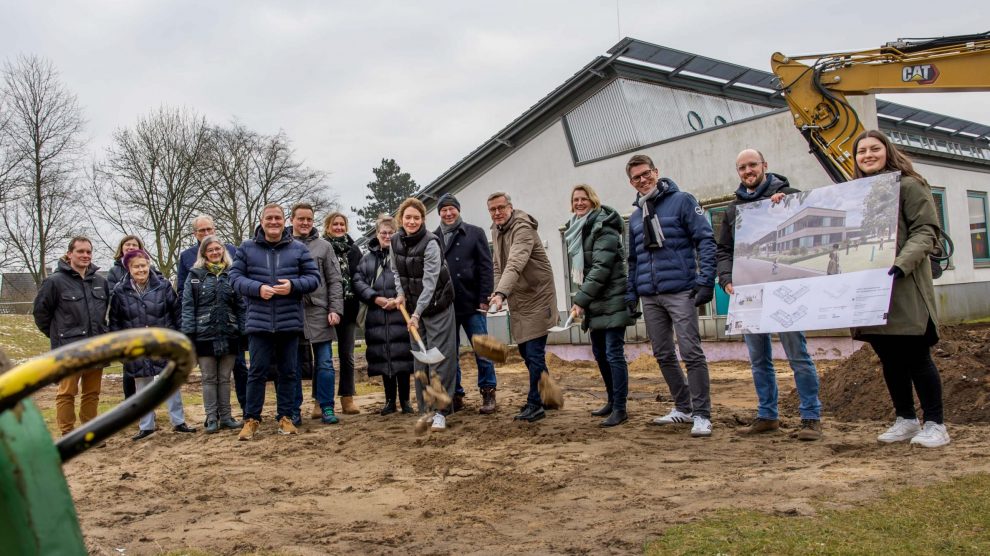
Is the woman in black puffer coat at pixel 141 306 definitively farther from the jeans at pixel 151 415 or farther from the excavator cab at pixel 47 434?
the excavator cab at pixel 47 434

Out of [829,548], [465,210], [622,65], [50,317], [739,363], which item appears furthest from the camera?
[465,210]

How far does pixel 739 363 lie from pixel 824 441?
25.2ft

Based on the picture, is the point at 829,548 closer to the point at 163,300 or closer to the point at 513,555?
the point at 513,555

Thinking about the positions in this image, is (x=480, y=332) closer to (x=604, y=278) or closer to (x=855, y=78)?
(x=604, y=278)

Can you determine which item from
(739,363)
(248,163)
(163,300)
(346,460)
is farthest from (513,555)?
(248,163)

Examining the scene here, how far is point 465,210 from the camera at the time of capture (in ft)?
65.7

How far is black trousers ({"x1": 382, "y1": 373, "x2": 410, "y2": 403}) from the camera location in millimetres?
8031

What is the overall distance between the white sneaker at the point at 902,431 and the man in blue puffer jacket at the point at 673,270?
1.22 meters

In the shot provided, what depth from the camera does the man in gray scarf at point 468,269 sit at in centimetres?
753

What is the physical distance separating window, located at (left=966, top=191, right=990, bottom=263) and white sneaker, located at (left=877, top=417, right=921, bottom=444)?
1108cm

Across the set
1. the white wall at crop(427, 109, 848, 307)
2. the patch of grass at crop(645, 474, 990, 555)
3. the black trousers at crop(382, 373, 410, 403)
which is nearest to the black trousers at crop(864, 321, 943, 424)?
the patch of grass at crop(645, 474, 990, 555)

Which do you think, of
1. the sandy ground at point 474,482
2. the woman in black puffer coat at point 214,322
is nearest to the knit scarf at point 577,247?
the sandy ground at point 474,482

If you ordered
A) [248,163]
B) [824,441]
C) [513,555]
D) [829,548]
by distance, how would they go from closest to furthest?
[829,548] → [513,555] → [824,441] → [248,163]

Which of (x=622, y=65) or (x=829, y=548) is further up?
(x=622, y=65)
